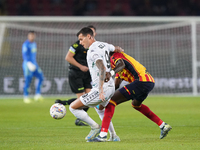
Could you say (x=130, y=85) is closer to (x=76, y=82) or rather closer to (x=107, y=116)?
(x=107, y=116)

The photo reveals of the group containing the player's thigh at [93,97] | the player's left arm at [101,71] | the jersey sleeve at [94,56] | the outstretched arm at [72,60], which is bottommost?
the player's thigh at [93,97]

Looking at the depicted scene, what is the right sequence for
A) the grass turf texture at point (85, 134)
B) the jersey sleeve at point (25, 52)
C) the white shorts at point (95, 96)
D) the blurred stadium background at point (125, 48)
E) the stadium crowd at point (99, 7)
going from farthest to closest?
the stadium crowd at point (99, 7) < the blurred stadium background at point (125, 48) < the jersey sleeve at point (25, 52) < the white shorts at point (95, 96) < the grass turf texture at point (85, 134)

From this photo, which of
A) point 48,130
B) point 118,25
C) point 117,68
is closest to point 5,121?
point 48,130

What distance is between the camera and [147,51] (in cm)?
1848

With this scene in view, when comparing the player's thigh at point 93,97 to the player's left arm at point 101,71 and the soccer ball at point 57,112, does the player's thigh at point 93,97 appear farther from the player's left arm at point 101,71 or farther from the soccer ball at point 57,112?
the soccer ball at point 57,112

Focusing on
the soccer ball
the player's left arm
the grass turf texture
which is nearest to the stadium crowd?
the grass turf texture

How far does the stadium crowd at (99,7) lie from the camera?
2352 cm

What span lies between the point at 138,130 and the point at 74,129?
1.27 meters

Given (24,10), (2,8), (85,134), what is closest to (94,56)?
(85,134)

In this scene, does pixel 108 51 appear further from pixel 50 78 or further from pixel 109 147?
pixel 50 78

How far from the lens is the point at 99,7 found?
81.8ft

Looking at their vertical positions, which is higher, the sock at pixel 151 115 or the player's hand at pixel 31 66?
the player's hand at pixel 31 66

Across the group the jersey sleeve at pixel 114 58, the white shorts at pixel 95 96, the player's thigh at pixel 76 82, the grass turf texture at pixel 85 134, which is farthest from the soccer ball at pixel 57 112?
the player's thigh at pixel 76 82

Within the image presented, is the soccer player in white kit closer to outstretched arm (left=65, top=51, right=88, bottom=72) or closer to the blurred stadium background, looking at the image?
outstretched arm (left=65, top=51, right=88, bottom=72)
